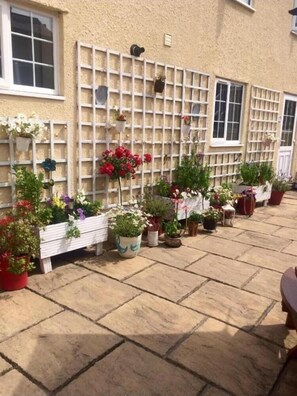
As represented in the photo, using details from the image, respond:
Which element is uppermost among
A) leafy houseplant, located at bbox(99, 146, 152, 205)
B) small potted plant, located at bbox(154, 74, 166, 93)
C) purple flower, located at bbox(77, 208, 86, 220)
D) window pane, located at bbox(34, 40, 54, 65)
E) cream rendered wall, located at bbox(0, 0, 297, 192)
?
cream rendered wall, located at bbox(0, 0, 297, 192)

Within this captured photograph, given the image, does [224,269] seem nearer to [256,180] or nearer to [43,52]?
[43,52]

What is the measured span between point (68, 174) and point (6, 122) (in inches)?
38.7

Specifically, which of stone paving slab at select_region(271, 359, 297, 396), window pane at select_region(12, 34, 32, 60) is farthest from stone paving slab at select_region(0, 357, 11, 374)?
window pane at select_region(12, 34, 32, 60)

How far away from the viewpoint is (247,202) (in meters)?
6.11

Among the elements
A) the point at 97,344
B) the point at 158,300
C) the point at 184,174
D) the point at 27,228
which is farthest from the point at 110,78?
the point at 97,344

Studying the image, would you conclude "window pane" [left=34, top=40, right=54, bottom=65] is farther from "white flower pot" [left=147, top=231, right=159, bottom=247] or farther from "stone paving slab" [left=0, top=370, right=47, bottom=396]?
"stone paving slab" [left=0, top=370, right=47, bottom=396]

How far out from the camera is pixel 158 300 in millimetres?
3006

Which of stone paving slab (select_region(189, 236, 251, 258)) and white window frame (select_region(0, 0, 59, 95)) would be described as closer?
white window frame (select_region(0, 0, 59, 95))

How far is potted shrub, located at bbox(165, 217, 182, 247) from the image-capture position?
440cm

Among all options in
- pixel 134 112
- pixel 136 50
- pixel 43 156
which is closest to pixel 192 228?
pixel 134 112

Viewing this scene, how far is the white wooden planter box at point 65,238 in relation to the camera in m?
3.38

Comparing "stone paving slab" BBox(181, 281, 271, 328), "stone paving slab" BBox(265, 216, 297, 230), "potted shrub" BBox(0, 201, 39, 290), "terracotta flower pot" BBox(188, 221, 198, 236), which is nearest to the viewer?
"stone paving slab" BBox(181, 281, 271, 328)

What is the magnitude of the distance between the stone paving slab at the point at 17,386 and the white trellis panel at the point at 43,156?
6.05 feet

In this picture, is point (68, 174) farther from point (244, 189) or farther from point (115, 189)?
point (244, 189)
